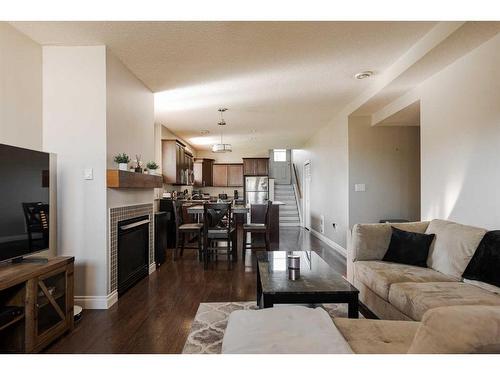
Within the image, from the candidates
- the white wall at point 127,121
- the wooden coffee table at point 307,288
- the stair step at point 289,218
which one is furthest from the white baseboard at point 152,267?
the stair step at point 289,218

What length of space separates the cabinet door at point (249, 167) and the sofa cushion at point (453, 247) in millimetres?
7807

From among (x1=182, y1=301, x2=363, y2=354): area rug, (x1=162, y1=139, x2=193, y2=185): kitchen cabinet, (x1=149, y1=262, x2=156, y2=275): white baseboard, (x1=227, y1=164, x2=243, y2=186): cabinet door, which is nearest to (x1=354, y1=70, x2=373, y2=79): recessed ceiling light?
(x1=182, y1=301, x2=363, y2=354): area rug

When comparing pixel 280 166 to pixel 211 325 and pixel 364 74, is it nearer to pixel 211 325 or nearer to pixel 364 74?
pixel 364 74

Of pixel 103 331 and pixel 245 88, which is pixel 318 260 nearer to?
pixel 103 331

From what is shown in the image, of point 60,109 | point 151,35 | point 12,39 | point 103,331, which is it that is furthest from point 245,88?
point 103,331

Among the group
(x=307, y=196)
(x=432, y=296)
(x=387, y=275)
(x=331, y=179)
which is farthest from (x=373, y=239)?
(x=307, y=196)

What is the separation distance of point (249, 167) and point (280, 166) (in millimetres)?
1496

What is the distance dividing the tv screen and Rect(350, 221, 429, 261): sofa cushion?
279cm

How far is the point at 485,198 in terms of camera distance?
2633 millimetres

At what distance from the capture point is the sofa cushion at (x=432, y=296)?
1.90 meters

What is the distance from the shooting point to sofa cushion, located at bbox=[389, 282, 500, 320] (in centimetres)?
190

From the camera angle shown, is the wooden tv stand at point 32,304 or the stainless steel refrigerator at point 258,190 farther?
the stainless steel refrigerator at point 258,190

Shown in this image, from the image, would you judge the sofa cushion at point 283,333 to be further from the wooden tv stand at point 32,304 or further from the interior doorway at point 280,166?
the interior doorway at point 280,166

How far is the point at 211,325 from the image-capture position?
2453mm
